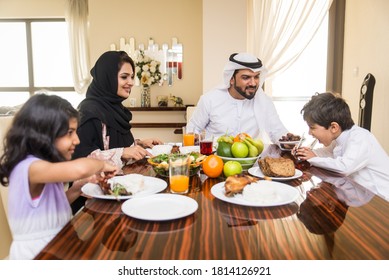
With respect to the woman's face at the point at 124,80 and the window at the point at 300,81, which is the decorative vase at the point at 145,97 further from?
the woman's face at the point at 124,80

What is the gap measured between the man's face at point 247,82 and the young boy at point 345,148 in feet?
2.83

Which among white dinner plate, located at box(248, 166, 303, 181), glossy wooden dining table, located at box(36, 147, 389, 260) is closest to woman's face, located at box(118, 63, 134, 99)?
white dinner plate, located at box(248, 166, 303, 181)

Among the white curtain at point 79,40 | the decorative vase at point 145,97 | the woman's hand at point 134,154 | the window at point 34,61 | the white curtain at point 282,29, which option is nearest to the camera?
the woman's hand at point 134,154

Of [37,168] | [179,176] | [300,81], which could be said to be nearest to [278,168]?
[179,176]

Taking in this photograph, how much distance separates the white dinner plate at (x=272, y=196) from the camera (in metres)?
1.09

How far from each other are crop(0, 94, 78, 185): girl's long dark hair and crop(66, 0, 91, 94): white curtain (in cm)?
495

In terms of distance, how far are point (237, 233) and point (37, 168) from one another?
60 cm

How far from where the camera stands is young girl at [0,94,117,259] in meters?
1.03

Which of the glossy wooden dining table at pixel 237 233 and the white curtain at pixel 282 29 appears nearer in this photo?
the glossy wooden dining table at pixel 237 233

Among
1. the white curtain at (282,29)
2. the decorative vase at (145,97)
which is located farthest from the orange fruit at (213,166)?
the decorative vase at (145,97)

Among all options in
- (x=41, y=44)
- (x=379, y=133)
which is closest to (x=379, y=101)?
(x=379, y=133)

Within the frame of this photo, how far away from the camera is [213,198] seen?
1190 millimetres

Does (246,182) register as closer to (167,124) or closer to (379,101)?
(379,101)
